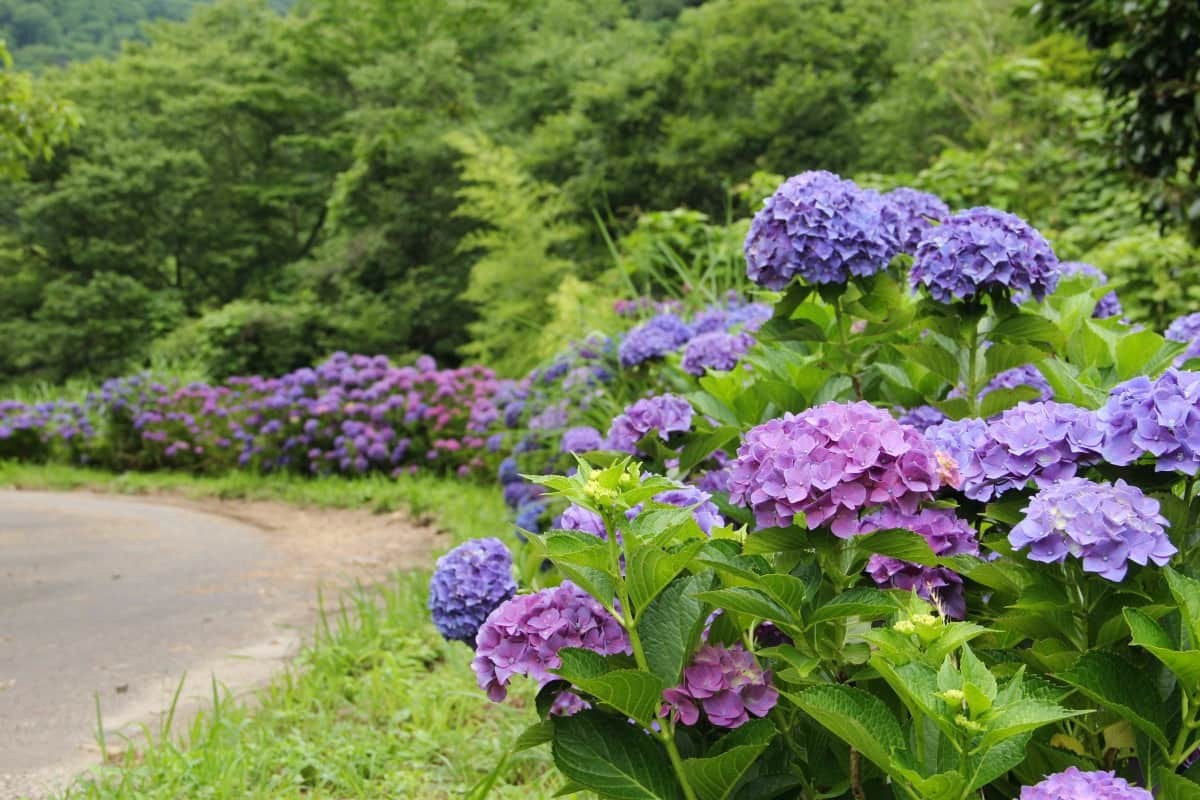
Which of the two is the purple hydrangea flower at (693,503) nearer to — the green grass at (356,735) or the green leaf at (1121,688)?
the green leaf at (1121,688)

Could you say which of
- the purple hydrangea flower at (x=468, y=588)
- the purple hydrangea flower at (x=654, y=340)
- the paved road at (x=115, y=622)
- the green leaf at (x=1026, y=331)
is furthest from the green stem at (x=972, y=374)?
the paved road at (x=115, y=622)

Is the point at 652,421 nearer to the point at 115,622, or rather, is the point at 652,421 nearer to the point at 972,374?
the point at 972,374

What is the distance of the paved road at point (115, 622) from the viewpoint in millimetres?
2438

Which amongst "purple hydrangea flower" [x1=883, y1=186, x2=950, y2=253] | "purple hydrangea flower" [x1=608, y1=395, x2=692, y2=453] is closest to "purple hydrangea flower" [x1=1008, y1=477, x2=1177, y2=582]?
"purple hydrangea flower" [x1=608, y1=395, x2=692, y2=453]

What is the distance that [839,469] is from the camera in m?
0.94

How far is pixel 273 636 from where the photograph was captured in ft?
10.9

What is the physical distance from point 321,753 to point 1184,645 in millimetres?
1849

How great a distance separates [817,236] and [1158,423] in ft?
2.35

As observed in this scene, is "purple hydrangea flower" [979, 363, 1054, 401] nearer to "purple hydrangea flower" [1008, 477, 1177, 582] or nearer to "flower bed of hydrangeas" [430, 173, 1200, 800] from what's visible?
"flower bed of hydrangeas" [430, 173, 1200, 800]

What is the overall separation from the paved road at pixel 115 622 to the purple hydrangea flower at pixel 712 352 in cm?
159

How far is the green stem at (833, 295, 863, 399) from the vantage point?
1.69 metres

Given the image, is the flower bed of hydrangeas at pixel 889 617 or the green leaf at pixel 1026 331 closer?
the flower bed of hydrangeas at pixel 889 617

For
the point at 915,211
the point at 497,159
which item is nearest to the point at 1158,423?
the point at 915,211

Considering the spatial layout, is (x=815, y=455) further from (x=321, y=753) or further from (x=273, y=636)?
(x=273, y=636)
